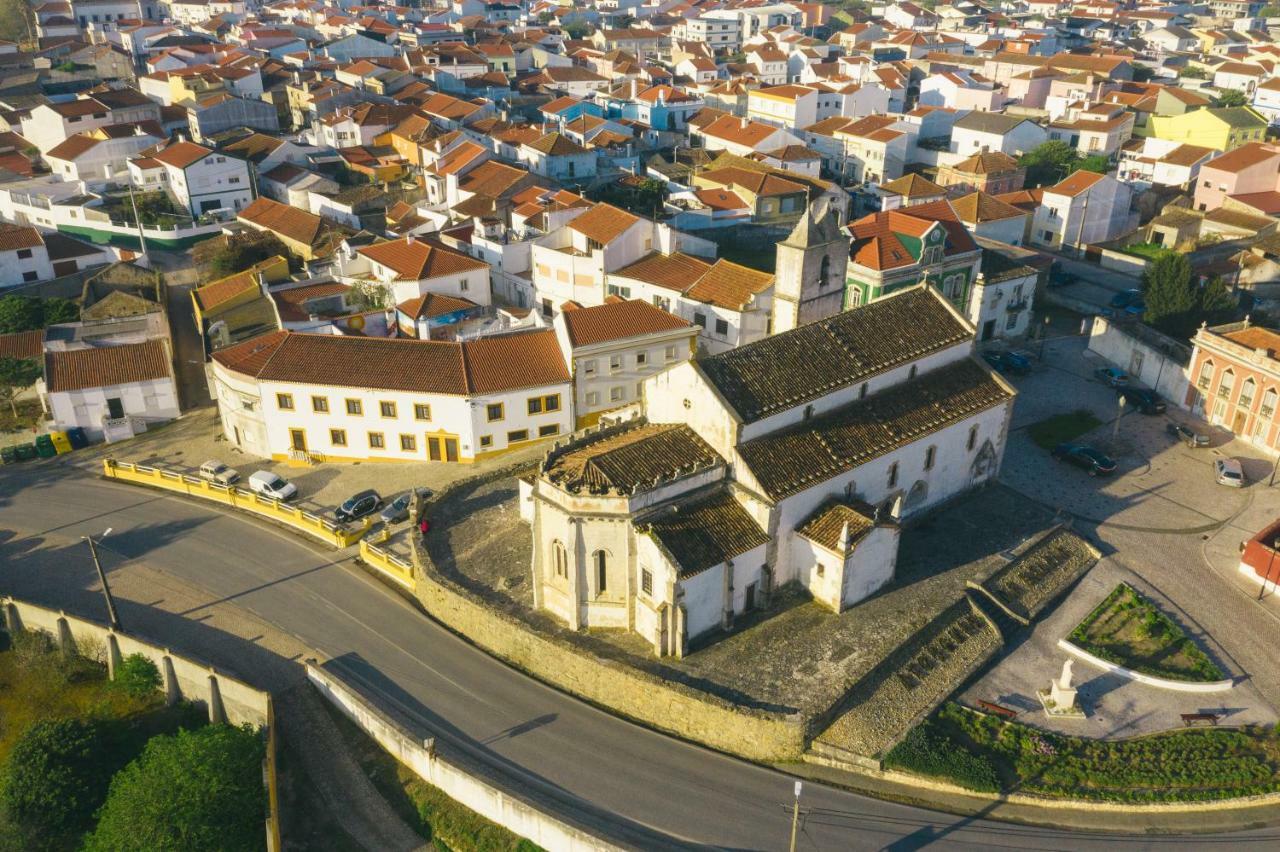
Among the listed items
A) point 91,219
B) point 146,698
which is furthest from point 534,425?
point 91,219

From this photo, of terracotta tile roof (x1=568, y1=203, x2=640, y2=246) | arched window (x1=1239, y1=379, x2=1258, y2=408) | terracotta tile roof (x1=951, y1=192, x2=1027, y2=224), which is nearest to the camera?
arched window (x1=1239, y1=379, x2=1258, y2=408)

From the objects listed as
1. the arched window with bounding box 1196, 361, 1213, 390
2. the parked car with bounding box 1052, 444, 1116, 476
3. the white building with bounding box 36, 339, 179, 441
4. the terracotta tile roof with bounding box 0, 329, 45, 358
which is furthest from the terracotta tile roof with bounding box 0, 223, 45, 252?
the arched window with bounding box 1196, 361, 1213, 390

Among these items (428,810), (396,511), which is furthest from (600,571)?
(396,511)

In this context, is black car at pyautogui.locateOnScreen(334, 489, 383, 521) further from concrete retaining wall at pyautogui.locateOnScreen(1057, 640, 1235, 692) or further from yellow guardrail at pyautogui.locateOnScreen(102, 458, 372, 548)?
concrete retaining wall at pyautogui.locateOnScreen(1057, 640, 1235, 692)

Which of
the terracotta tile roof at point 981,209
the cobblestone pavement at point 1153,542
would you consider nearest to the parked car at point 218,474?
the cobblestone pavement at point 1153,542

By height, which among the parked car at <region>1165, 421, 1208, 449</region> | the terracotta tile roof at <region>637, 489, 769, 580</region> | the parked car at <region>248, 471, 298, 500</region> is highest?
the terracotta tile roof at <region>637, 489, 769, 580</region>

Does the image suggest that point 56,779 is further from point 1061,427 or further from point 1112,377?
point 1112,377
